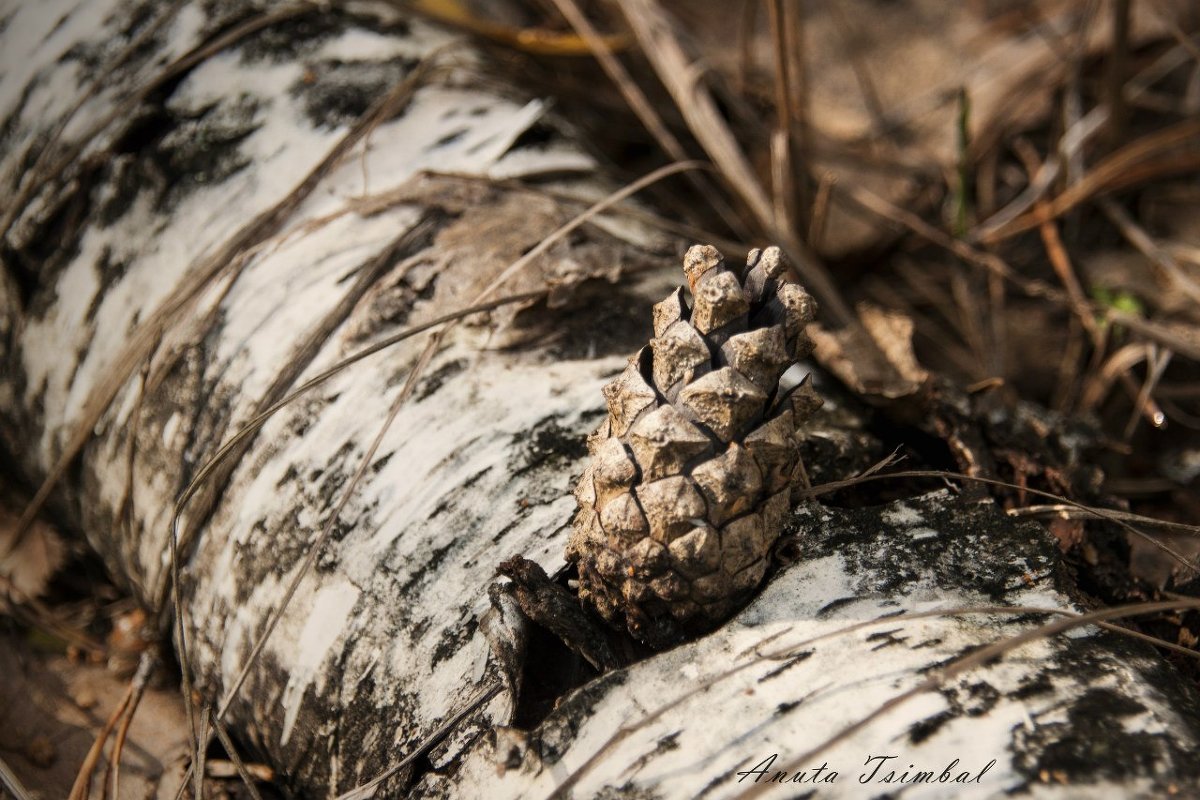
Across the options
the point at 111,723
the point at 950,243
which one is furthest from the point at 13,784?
the point at 950,243

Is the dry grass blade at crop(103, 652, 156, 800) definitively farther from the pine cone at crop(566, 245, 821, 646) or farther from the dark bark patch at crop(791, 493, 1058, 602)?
the dark bark patch at crop(791, 493, 1058, 602)

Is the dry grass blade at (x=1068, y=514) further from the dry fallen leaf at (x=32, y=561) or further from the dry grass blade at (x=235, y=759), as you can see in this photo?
the dry fallen leaf at (x=32, y=561)

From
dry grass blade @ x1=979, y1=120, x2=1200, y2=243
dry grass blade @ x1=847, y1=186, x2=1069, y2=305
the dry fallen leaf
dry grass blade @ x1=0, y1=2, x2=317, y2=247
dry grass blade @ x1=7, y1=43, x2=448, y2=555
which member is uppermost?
dry grass blade @ x1=0, y1=2, x2=317, y2=247

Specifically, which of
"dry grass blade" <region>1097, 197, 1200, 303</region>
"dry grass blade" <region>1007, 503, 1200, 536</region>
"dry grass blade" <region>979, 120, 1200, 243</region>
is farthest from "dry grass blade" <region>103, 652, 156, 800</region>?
"dry grass blade" <region>1097, 197, 1200, 303</region>

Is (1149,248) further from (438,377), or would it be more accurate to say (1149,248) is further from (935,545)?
(438,377)

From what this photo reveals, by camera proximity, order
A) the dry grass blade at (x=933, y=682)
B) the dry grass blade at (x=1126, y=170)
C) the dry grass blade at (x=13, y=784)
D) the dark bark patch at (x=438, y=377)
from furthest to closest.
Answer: the dry grass blade at (x=1126, y=170), the dry grass blade at (x=13, y=784), the dark bark patch at (x=438, y=377), the dry grass blade at (x=933, y=682)

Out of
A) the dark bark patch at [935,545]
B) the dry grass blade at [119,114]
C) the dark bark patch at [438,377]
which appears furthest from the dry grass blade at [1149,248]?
the dry grass blade at [119,114]

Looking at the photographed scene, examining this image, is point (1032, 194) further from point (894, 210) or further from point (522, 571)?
point (522, 571)

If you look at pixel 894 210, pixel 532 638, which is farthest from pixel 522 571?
pixel 894 210
